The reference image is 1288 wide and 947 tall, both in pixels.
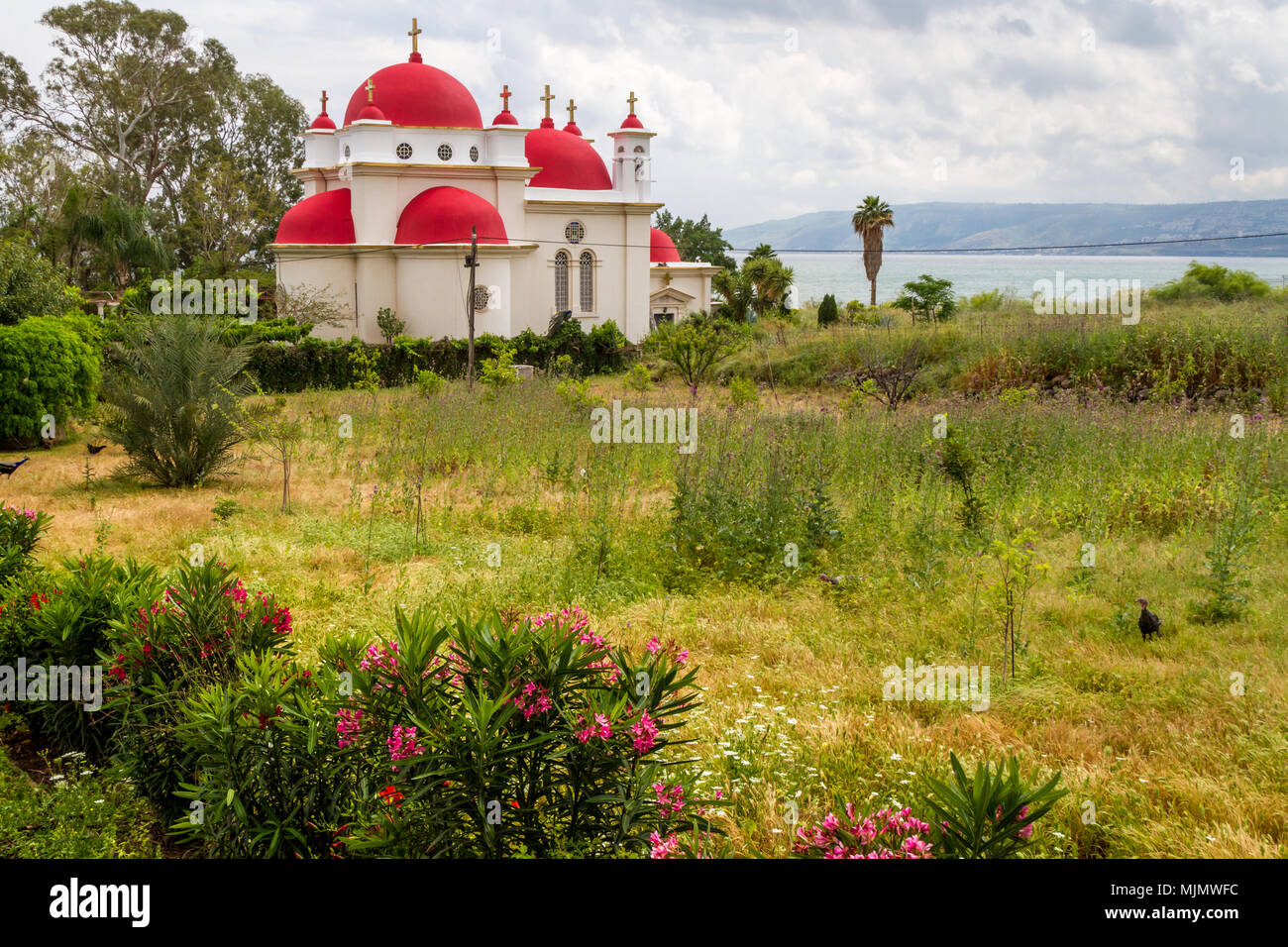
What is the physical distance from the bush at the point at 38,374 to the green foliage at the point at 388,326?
14.1 metres

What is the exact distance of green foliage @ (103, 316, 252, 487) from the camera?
40.9ft

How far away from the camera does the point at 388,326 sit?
3042 centimetres

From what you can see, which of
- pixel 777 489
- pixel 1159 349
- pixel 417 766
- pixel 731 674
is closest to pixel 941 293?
pixel 1159 349

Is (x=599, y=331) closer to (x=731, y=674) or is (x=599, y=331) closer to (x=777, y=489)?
(x=777, y=489)

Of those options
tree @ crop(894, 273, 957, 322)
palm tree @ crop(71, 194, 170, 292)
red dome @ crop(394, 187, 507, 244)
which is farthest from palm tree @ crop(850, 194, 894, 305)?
Answer: palm tree @ crop(71, 194, 170, 292)

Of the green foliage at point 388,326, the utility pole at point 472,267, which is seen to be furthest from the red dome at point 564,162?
the green foliage at point 388,326

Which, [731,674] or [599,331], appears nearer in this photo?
[731,674]

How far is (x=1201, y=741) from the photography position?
198 inches

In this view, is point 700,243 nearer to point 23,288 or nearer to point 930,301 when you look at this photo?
point 930,301

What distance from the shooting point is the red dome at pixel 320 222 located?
103ft

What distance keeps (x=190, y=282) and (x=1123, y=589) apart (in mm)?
29790

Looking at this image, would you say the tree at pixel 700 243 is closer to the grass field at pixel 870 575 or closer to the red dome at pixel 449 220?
the red dome at pixel 449 220

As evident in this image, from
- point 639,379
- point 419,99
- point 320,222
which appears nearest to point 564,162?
point 419,99

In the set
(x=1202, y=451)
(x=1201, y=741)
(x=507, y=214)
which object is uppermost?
(x=507, y=214)
